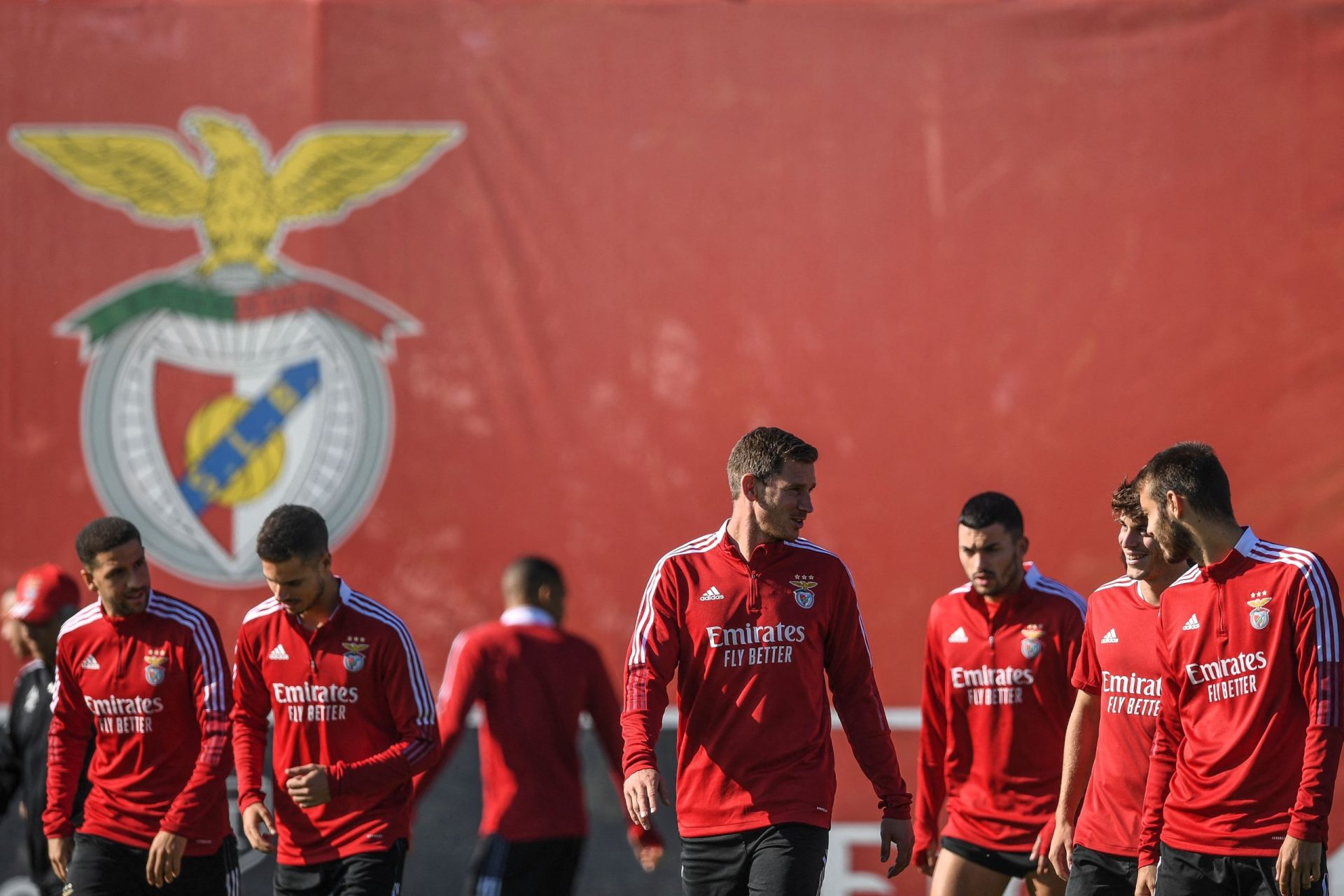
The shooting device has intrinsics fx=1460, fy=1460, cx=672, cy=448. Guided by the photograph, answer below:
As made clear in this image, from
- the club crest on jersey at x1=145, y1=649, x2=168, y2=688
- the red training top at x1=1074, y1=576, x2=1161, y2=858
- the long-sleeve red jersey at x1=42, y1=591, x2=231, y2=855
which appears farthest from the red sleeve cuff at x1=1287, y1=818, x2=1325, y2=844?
the club crest on jersey at x1=145, y1=649, x2=168, y2=688

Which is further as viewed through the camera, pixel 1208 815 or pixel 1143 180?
pixel 1143 180

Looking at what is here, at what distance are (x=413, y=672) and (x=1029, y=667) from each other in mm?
2219

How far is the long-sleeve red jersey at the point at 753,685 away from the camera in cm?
419

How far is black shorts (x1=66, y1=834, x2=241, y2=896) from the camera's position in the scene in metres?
5.13

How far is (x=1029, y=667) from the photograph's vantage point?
17.5 ft

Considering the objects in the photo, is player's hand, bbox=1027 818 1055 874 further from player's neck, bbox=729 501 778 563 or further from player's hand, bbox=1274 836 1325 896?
player's neck, bbox=729 501 778 563

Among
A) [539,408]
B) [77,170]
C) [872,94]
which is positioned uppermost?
[872,94]

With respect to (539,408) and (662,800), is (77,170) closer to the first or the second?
(539,408)

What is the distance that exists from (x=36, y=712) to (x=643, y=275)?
3527mm

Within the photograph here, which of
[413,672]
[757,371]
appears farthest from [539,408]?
[413,672]

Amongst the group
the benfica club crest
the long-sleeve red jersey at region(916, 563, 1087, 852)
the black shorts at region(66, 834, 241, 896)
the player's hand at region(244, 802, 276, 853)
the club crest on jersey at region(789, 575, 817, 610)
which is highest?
the benfica club crest

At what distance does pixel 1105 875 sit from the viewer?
4754 mm

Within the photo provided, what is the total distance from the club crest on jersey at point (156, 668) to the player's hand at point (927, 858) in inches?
111

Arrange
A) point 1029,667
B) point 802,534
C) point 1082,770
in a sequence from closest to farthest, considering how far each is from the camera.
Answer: point 1082,770, point 1029,667, point 802,534
